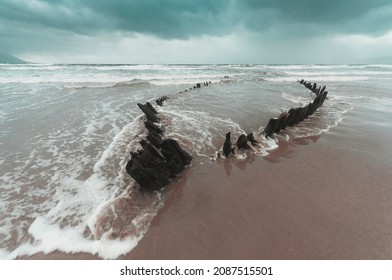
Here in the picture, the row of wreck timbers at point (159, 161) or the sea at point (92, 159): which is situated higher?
the row of wreck timbers at point (159, 161)

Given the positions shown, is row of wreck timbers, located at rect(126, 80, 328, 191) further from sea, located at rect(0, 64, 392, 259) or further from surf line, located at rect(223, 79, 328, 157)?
sea, located at rect(0, 64, 392, 259)

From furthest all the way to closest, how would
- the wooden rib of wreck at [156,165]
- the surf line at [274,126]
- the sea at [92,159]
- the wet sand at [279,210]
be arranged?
1. the surf line at [274,126]
2. the wooden rib of wreck at [156,165]
3. the sea at [92,159]
4. the wet sand at [279,210]

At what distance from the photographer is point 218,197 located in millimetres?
4684

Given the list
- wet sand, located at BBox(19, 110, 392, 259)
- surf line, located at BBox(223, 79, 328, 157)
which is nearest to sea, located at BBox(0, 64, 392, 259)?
surf line, located at BBox(223, 79, 328, 157)

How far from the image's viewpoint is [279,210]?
4.23 meters

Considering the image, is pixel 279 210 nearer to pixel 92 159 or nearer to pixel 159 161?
pixel 159 161

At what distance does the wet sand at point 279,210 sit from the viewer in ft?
11.3

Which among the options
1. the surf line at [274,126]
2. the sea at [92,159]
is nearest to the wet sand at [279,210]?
the sea at [92,159]

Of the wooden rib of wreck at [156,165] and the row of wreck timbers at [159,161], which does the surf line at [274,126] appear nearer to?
the row of wreck timbers at [159,161]

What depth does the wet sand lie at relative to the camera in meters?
3.45

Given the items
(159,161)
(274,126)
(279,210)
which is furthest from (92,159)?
(274,126)

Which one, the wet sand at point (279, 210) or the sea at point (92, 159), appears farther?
the sea at point (92, 159)

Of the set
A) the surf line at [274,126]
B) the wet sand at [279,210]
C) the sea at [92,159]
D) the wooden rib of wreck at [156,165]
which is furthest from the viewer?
the surf line at [274,126]

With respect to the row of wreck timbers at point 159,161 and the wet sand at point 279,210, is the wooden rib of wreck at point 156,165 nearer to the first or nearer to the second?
the row of wreck timbers at point 159,161
